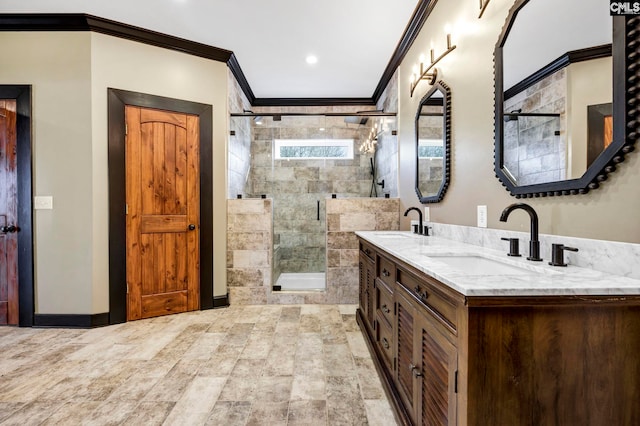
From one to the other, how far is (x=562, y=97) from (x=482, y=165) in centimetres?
65

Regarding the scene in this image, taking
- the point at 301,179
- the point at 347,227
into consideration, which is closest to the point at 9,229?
the point at 347,227

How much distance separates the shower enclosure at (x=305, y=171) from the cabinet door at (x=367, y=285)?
4.27 feet

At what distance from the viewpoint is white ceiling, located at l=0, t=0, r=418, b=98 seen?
105 inches

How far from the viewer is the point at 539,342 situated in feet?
2.86

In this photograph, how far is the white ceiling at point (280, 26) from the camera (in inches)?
105

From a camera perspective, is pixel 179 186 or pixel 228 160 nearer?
pixel 179 186

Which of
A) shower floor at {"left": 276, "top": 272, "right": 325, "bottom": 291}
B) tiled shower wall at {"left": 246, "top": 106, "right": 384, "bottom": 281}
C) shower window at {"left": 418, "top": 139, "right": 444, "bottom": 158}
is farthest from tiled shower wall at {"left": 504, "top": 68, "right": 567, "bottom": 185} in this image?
tiled shower wall at {"left": 246, "top": 106, "right": 384, "bottom": 281}

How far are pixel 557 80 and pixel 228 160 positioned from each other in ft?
10.1

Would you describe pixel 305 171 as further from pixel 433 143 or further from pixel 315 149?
pixel 433 143

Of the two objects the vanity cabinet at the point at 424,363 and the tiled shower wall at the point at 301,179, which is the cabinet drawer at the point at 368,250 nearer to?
the vanity cabinet at the point at 424,363

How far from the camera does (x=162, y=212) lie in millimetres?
3178

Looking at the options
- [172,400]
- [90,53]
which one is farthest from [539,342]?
[90,53]

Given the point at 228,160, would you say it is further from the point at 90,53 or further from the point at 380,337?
the point at 380,337

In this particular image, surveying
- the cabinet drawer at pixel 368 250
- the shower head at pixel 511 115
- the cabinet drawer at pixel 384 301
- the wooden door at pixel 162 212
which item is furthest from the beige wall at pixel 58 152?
the shower head at pixel 511 115
